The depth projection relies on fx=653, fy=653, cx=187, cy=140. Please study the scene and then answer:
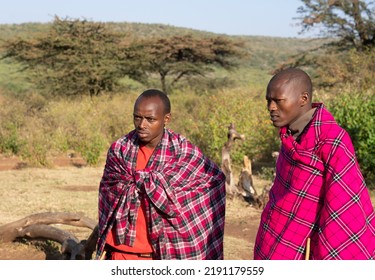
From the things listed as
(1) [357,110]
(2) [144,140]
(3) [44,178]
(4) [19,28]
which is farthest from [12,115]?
(4) [19,28]

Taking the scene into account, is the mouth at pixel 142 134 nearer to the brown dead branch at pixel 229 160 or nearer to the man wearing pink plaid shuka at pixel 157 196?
the man wearing pink plaid shuka at pixel 157 196

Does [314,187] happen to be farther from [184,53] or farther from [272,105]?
[184,53]

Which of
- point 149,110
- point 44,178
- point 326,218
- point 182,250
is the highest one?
point 149,110

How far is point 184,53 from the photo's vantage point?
26.2m

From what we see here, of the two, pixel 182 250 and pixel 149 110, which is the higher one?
pixel 149 110

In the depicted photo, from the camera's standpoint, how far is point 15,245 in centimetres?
613

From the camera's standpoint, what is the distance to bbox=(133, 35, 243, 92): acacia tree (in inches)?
1008

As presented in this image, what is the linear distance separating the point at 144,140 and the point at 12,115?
1297cm

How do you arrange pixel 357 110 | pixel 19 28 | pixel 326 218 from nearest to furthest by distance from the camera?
pixel 326 218
pixel 357 110
pixel 19 28

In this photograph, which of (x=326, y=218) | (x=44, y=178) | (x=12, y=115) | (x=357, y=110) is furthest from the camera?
(x=12, y=115)

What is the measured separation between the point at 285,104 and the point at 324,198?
0.41 metres

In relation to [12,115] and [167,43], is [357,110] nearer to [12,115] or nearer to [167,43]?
[12,115]

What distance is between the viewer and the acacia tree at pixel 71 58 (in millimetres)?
22141

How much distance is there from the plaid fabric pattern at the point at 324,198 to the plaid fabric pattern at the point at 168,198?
0.81 meters
